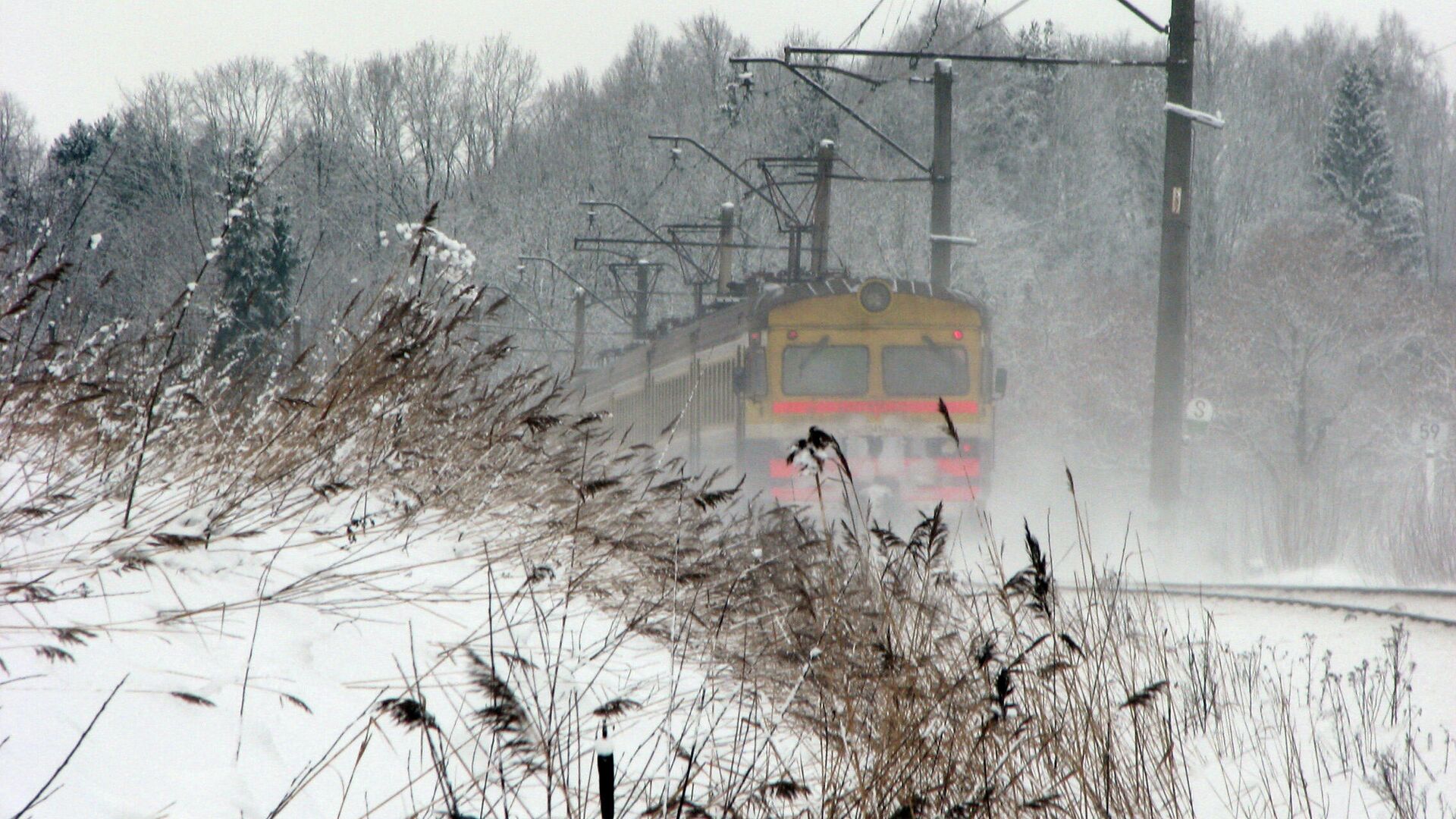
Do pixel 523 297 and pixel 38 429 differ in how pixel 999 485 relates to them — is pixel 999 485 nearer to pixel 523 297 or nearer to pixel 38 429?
pixel 523 297

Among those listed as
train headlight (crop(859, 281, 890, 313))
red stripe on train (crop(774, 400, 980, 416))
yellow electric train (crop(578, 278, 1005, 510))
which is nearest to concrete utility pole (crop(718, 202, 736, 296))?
yellow electric train (crop(578, 278, 1005, 510))

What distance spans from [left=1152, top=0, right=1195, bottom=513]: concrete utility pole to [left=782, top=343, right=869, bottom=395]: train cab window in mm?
2696

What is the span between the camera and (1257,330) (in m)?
31.2

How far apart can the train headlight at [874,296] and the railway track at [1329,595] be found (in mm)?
3922

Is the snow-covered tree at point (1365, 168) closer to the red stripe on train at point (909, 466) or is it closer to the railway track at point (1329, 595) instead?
the red stripe on train at point (909, 466)

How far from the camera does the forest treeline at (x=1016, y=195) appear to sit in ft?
103

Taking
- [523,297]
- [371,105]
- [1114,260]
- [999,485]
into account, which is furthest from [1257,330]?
[371,105]

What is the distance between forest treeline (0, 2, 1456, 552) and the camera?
3128 centimetres

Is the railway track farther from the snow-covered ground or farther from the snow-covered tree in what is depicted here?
the snow-covered tree

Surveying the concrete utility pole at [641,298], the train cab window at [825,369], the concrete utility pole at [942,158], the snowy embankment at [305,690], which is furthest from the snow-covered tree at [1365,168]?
the snowy embankment at [305,690]

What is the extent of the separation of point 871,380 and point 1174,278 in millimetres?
2913

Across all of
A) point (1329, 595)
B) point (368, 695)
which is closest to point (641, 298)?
point (1329, 595)

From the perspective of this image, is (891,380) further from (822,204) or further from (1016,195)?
(1016,195)

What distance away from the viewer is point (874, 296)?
1434 centimetres
